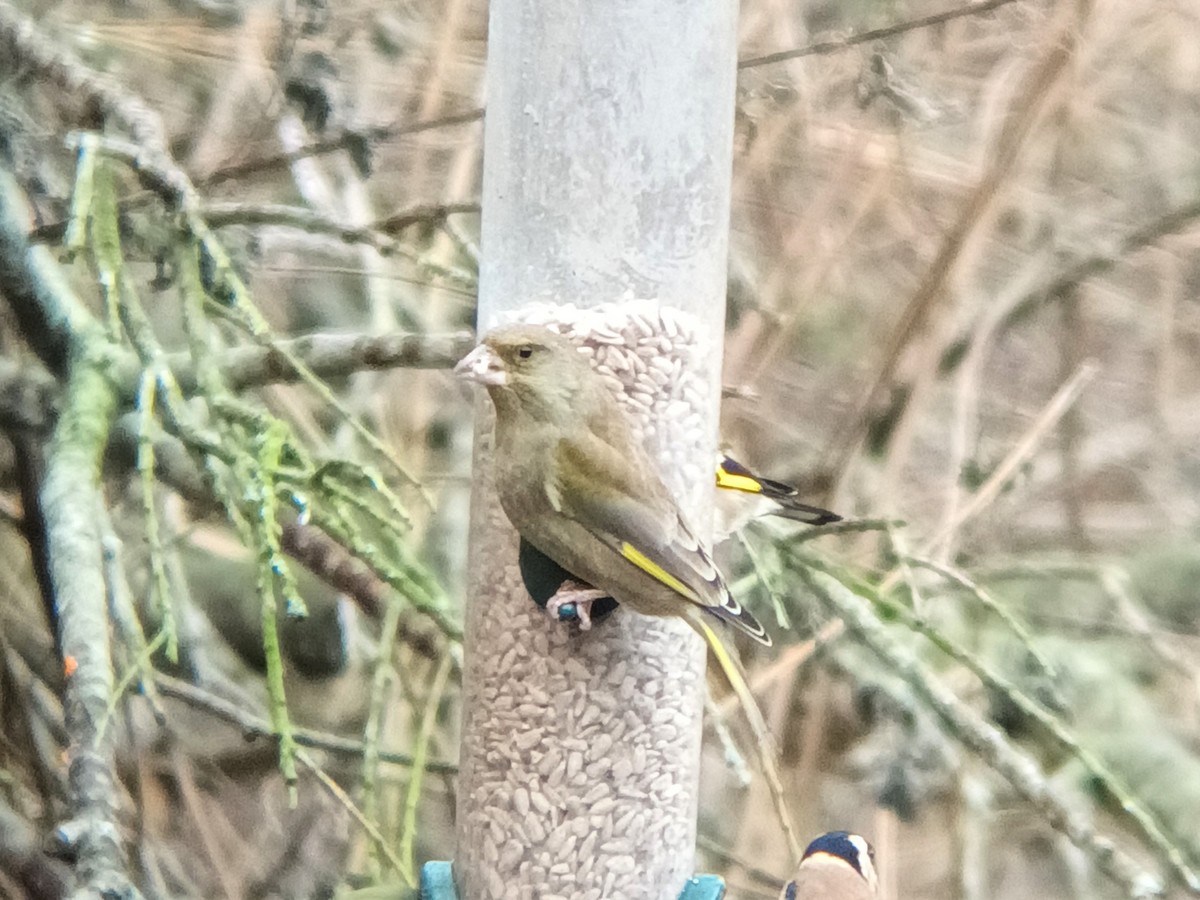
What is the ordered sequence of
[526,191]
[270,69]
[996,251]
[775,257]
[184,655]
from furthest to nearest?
1. [996,251]
2. [775,257]
3. [270,69]
4. [184,655]
5. [526,191]

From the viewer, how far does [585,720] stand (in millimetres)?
2326

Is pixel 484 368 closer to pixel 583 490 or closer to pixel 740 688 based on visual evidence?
pixel 583 490

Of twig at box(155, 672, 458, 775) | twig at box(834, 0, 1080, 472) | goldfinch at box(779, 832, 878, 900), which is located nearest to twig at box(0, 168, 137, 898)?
twig at box(155, 672, 458, 775)

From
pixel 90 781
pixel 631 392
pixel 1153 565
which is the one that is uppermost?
pixel 631 392

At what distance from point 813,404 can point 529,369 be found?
263cm

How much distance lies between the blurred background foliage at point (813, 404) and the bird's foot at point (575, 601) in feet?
1.68

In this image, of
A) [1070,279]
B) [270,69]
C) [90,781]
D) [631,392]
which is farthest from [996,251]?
[90,781]

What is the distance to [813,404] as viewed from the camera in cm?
468

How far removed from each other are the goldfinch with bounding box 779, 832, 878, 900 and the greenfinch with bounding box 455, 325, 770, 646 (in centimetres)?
60

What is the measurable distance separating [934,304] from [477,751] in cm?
217

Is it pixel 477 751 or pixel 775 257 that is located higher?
pixel 775 257

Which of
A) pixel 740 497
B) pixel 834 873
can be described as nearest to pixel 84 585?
pixel 740 497

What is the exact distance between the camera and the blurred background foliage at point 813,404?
3033 millimetres

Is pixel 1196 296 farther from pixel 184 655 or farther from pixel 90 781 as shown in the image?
pixel 90 781
